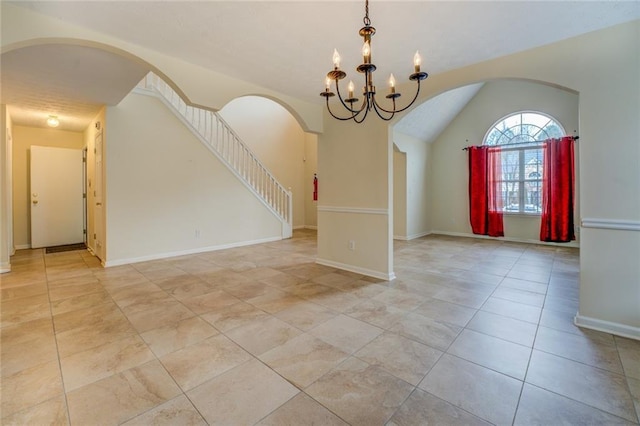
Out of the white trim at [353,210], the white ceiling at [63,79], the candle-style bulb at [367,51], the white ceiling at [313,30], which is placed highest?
the white ceiling at [63,79]

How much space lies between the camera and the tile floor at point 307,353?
150cm

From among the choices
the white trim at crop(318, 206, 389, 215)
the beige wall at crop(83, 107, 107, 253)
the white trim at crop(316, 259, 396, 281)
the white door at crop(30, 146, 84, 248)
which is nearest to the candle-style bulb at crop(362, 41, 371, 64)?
the white trim at crop(318, 206, 389, 215)

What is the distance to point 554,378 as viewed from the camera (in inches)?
69.1

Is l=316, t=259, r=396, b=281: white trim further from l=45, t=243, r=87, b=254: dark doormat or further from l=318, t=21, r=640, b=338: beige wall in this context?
l=45, t=243, r=87, b=254: dark doormat

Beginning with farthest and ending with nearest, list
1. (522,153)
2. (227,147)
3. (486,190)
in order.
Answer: (486,190) < (522,153) < (227,147)

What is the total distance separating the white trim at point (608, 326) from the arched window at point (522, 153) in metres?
4.92

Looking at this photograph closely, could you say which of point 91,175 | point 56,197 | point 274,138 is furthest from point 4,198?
point 274,138

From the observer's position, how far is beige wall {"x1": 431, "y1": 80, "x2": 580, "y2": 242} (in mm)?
6066

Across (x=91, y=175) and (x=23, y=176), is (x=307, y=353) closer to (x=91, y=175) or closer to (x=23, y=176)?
(x=91, y=175)

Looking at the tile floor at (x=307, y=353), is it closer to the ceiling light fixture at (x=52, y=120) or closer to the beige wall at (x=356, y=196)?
the beige wall at (x=356, y=196)

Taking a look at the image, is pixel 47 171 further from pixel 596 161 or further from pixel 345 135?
pixel 596 161

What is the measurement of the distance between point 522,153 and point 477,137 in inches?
42.6

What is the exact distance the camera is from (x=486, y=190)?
6.96 metres

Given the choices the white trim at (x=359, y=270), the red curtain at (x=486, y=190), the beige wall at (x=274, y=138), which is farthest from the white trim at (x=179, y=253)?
the red curtain at (x=486, y=190)
